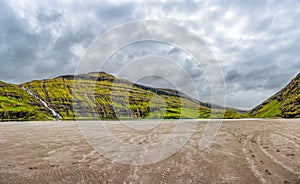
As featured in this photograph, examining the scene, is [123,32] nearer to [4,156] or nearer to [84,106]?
[4,156]

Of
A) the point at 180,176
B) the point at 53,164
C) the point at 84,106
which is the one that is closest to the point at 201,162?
the point at 180,176

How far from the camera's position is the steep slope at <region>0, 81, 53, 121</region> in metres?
125

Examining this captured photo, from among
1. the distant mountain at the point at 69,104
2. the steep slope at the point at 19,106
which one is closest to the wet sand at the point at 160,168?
the distant mountain at the point at 69,104

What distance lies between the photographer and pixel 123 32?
14328 mm

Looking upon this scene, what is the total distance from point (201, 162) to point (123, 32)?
29.6ft

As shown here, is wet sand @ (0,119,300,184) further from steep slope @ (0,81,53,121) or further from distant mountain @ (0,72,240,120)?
steep slope @ (0,81,53,121)

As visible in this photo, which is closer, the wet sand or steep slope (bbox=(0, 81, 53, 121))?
the wet sand

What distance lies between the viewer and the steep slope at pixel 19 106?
12476 cm

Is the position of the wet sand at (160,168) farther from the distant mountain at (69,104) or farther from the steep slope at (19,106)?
the steep slope at (19,106)

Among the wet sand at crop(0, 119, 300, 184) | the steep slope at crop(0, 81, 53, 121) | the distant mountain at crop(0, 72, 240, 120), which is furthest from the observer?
the distant mountain at crop(0, 72, 240, 120)

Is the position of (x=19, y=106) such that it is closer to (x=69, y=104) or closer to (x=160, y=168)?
(x=69, y=104)

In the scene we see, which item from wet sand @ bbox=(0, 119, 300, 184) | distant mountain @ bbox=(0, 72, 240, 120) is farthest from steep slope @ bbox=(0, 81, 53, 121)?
wet sand @ bbox=(0, 119, 300, 184)

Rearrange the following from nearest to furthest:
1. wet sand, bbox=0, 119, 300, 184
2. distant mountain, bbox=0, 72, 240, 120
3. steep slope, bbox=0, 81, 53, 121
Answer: wet sand, bbox=0, 119, 300, 184 < steep slope, bbox=0, 81, 53, 121 < distant mountain, bbox=0, 72, 240, 120

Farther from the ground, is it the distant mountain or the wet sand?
the distant mountain
